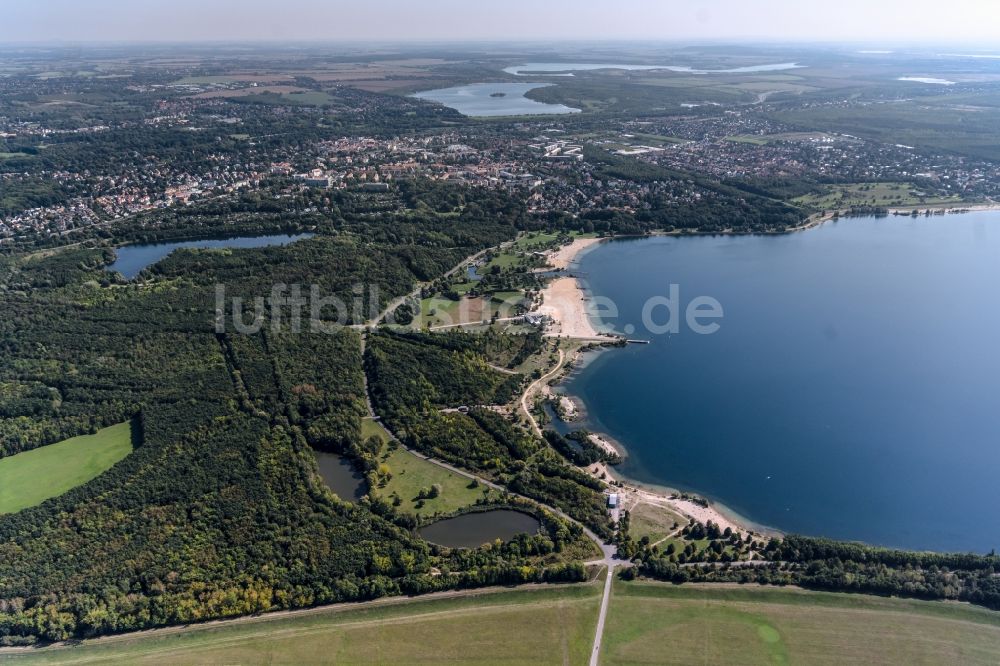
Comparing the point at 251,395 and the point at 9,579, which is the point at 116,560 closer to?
the point at 9,579

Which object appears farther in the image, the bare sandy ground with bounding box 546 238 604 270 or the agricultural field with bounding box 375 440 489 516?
the bare sandy ground with bounding box 546 238 604 270

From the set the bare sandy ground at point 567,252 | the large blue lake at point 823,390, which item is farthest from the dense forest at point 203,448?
the bare sandy ground at point 567,252

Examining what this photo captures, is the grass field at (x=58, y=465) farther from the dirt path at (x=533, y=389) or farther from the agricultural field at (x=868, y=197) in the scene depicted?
the agricultural field at (x=868, y=197)

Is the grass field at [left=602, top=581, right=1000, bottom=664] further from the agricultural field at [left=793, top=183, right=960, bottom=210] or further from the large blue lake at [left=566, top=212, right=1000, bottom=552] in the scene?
the agricultural field at [left=793, top=183, right=960, bottom=210]

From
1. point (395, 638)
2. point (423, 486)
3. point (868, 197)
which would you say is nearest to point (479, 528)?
point (423, 486)

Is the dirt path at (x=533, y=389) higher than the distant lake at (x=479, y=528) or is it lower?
higher

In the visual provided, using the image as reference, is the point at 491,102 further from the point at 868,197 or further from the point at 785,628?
the point at 785,628

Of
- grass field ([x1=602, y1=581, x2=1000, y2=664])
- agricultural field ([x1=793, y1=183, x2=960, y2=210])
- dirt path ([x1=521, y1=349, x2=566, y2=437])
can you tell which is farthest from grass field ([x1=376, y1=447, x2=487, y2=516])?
agricultural field ([x1=793, y1=183, x2=960, y2=210])
